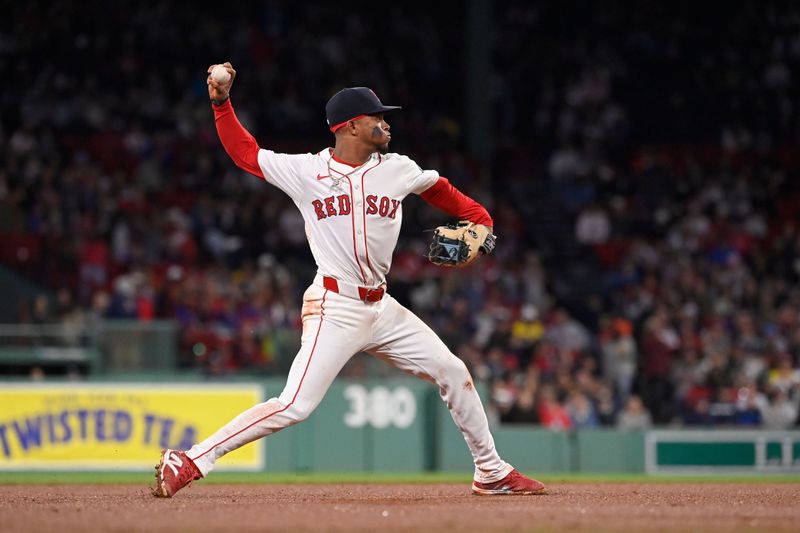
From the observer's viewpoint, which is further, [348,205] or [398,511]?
[348,205]

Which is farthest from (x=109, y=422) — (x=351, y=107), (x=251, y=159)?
(x=351, y=107)

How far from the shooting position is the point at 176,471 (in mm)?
6707

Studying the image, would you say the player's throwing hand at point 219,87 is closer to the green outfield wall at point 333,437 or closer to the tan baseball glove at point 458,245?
the tan baseball glove at point 458,245

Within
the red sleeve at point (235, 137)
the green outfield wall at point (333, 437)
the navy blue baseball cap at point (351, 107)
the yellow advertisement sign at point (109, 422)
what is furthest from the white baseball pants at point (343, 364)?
the yellow advertisement sign at point (109, 422)

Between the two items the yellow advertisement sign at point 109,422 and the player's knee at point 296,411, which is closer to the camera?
the player's knee at point 296,411

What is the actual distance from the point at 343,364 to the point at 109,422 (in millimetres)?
7234

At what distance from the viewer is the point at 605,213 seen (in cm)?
1945

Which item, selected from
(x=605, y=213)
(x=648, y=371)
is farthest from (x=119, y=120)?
(x=648, y=371)

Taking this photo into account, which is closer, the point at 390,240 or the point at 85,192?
the point at 390,240

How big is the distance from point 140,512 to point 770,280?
43.4ft

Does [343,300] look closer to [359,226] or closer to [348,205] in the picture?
[359,226]

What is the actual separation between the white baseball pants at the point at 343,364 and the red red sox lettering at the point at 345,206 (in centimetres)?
44

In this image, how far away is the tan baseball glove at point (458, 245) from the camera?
7113 millimetres

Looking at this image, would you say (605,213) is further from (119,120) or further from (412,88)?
(119,120)
